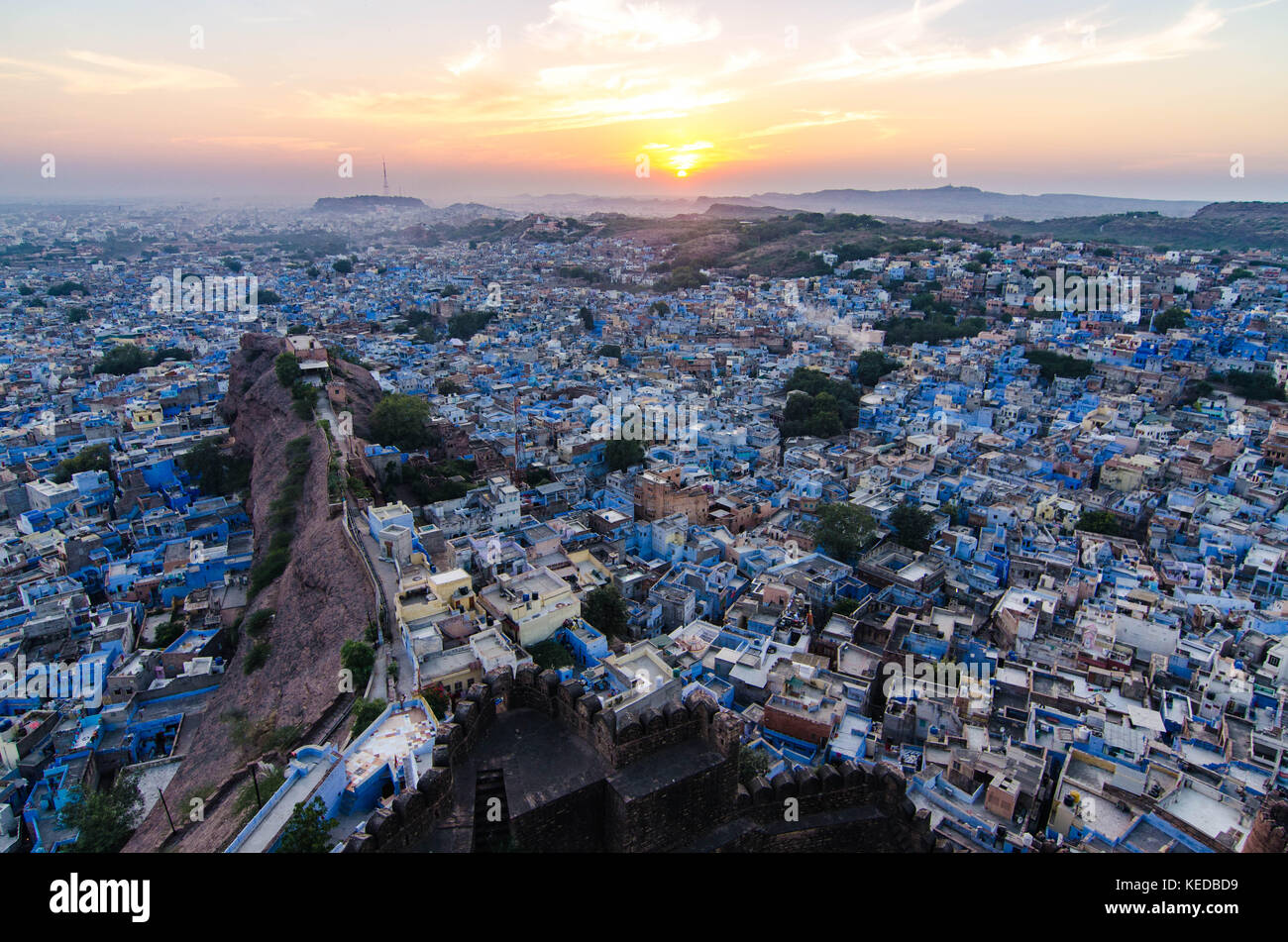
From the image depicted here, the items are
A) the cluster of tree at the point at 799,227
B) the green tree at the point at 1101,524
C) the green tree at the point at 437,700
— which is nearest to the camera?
the green tree at the point at 437,700

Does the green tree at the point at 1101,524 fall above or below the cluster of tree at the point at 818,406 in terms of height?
below

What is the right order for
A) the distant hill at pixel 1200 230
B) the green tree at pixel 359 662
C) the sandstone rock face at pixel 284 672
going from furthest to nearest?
the distant hill at pixel 1200 230 → the green tree at pixel 359 662 → the sandstone rock face at pixel 284 672

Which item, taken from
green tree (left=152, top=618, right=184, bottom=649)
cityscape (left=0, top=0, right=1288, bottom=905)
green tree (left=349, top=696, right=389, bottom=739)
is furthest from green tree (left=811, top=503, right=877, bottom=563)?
green tree (left=152, top=618, right=184, bottom=649)

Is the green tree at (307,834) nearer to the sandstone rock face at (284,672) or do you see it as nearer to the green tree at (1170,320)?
the sandstone rock face at (284,672)

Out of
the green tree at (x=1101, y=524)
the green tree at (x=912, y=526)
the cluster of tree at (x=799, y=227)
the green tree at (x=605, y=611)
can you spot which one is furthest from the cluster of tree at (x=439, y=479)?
the cluster of tree at (x=799, y=227)

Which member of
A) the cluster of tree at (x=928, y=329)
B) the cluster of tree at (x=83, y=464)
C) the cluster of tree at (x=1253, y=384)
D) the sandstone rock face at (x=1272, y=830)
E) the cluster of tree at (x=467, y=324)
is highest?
the cluster of tree at (x=467, y=324)

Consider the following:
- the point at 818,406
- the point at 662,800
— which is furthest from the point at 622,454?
the point at 662,800

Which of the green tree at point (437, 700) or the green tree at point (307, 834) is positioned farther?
the green tree at point (437, 700)
